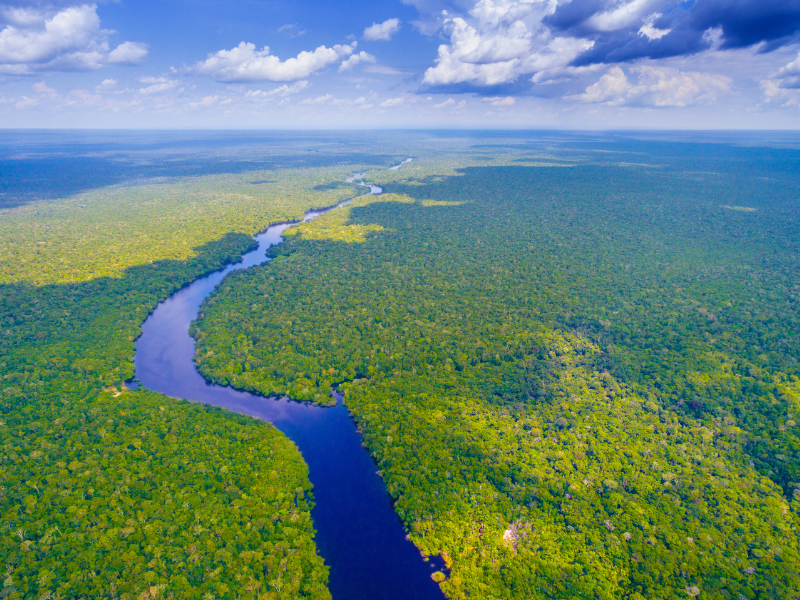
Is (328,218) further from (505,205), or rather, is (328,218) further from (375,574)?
(375,574)

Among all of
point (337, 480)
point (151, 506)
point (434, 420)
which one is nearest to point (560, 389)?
point (434, 420)

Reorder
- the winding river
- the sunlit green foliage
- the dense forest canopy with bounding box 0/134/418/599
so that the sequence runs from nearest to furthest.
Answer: the sunlit green foliage, the dense forest canopy with bounding box 0/134/418/599, the winding river

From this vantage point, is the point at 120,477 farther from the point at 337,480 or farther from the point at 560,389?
the point at 560,389

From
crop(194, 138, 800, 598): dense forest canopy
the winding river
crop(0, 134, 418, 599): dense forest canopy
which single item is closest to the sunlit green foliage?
crop(0, 134, 418, 599): dense forest canopy

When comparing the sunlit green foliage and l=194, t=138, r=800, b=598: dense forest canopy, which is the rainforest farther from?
l=194, t=138, r=800, b=598: dense forest canopy

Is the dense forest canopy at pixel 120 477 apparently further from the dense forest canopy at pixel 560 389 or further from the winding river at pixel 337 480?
the dense forest canopy at pixel 560 389

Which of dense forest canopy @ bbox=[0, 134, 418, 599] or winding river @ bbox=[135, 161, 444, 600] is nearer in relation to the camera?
dense forest canopy @ bbox=[0, 134, 418, 599]

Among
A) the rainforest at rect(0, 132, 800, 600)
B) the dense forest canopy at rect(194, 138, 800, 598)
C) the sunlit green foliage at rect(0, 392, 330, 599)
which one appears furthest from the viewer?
the dense forest canopy at rect(194, 138, 800, 598)
